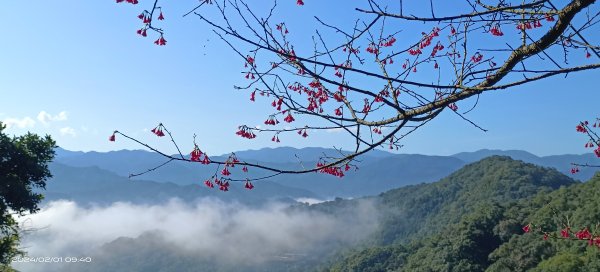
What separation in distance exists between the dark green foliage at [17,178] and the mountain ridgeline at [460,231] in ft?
44.2

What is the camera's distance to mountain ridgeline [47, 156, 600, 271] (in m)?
37.3

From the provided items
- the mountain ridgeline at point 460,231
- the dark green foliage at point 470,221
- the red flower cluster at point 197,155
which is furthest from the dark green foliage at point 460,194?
the red flower cluster at point 197,155

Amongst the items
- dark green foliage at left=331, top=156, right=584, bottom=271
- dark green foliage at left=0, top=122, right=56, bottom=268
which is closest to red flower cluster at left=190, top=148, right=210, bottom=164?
dark green foliage at left=0, top=122, right=56, bottom=268

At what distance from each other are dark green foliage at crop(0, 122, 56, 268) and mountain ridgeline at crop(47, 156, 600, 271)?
13.5 meters

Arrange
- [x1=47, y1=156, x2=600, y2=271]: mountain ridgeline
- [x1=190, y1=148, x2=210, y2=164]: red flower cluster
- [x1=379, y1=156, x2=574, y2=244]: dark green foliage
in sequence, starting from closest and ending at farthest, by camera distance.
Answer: [x1=190, y1=148, x2=210, y2=164]: red flower cluster < [x1=47, y1=156, x2=600, y2=271]: mountain ridgeline < [x1=379, y1=156, x2=574, y2=244]: dark green foliage

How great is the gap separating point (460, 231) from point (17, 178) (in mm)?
41568

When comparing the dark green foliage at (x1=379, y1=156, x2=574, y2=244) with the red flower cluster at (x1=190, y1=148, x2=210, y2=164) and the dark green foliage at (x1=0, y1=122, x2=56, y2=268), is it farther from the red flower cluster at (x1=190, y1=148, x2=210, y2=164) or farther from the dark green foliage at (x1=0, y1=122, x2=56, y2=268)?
the red flower cluster at (x1=190, y1=148, x2=210, y2=164)

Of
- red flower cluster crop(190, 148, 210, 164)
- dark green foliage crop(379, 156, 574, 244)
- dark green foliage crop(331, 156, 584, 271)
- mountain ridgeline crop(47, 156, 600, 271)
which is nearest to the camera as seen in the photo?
red flower cluster crop(190, 148, 210, 164)

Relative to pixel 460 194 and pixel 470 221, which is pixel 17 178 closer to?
pixel 470 221

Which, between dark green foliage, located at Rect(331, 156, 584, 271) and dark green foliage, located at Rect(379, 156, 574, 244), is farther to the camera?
dark green foliage, located at Rect(379, 156, 574, 244)

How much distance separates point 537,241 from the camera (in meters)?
37.5

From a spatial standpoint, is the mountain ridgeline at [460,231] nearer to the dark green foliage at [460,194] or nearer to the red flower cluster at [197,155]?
→ the dark green foliage at [460,194]

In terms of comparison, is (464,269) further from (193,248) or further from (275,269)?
(193,248)

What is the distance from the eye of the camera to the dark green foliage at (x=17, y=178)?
13445 millimetres
